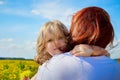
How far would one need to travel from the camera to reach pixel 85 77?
3094mm

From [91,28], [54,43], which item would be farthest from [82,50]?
[54,43]

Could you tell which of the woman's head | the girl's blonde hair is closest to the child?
the girl's blonde hair

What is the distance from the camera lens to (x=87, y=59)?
122 inches

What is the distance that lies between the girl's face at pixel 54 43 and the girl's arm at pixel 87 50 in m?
0.39

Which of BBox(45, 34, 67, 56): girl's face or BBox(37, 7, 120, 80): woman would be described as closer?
BBox(37, 7, 120, 80): woman

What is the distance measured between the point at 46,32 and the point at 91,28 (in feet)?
2.99

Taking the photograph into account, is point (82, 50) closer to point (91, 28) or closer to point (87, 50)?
point (87, 50)

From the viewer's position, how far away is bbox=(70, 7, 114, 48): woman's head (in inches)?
124

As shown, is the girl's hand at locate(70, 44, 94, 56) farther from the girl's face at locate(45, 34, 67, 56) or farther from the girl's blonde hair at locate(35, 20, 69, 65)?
the girl's blonde hair at locate(35, 20, 69, 65)

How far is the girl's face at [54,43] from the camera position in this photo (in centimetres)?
364

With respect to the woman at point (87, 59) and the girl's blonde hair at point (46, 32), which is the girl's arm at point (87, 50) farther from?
the girl's blonde hair at point (46, 32)

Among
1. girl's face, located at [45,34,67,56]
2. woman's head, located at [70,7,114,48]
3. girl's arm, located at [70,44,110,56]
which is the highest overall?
woman's head, located at [70,7,114,48]

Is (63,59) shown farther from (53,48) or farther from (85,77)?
(53,48)

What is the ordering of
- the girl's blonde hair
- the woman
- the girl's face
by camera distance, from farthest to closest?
1. the girl's blonde hair
2. the girl's face
3. the woman
